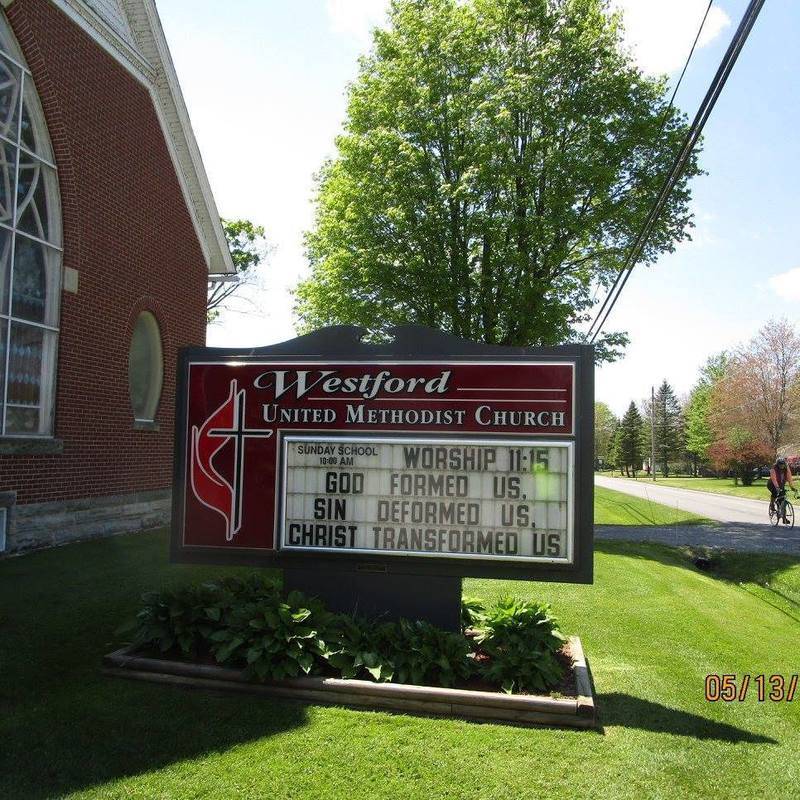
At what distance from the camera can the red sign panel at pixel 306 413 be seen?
248 inches

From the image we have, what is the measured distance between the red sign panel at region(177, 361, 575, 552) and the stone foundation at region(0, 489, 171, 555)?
5.46 metres

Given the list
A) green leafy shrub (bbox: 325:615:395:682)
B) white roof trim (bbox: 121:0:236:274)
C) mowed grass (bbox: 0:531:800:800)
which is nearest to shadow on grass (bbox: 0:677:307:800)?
mowed grass (bbox: 0:531:800:800)

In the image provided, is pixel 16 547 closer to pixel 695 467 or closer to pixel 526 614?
pixel 526 614

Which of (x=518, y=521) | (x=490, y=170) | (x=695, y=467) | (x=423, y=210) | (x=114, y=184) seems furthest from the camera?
(x=695, y=467)

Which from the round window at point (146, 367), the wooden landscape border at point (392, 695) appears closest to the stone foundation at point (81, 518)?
the round window at point (146, 367)

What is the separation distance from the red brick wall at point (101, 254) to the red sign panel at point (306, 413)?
5.45 m

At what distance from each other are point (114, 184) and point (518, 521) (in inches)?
441

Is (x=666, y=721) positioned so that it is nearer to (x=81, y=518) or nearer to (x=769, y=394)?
(x=81, y=518)

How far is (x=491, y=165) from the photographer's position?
19.4 meters

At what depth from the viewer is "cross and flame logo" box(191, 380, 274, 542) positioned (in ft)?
22.2

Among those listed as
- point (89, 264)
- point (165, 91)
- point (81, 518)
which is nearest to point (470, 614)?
point (81, 518)

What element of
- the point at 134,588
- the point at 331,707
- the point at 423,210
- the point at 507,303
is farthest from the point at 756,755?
the point at 423,210

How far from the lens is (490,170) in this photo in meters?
19.3
